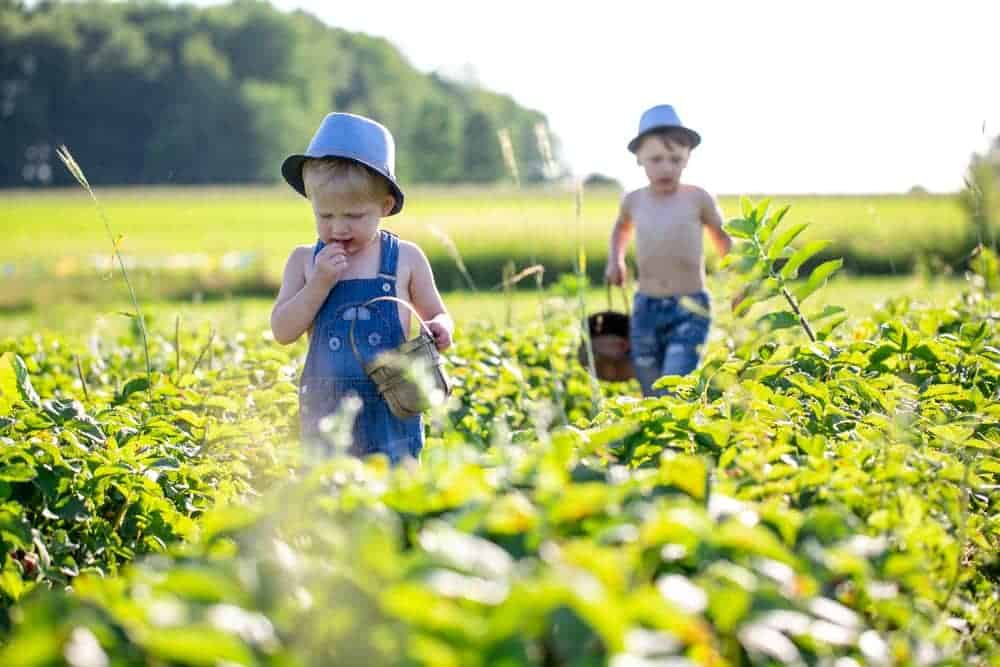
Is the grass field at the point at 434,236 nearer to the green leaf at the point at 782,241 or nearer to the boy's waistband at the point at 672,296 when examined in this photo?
the boy's waistband at the point at 672,296

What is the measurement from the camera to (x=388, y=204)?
360 centimetres

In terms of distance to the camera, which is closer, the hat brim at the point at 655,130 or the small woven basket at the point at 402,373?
the small woven basket at the point at 402,373

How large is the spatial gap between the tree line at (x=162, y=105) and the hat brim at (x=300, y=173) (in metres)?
63.8

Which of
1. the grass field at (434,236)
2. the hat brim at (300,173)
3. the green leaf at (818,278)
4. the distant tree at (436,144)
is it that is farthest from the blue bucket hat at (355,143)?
the distant tree at (436,144)

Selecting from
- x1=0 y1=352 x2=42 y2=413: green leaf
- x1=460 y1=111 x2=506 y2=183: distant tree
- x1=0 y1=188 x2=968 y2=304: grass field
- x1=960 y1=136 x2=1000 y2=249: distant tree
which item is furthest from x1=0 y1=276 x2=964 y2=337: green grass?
x1=460 y1=111 x2=506 y2=183: distant tree

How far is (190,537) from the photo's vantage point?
8.53 feet

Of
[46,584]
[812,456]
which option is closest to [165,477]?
[46,584]

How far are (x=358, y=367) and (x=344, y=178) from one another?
0.54 m

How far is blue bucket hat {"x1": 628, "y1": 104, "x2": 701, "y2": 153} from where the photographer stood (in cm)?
570

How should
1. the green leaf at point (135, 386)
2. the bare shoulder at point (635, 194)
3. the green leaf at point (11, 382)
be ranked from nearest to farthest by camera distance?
the green leaf at point (11, 382) < the green leaf at point (135, 386) < the bare shoulder at point (635, 194)

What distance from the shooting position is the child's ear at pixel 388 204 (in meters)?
3.56

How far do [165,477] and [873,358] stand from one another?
1826 millimetres

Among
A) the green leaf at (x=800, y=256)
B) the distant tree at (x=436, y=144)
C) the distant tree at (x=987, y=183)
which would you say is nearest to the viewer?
the green leaf at (x=800, y=256)

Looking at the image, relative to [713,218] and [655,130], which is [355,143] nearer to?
[655,130]
